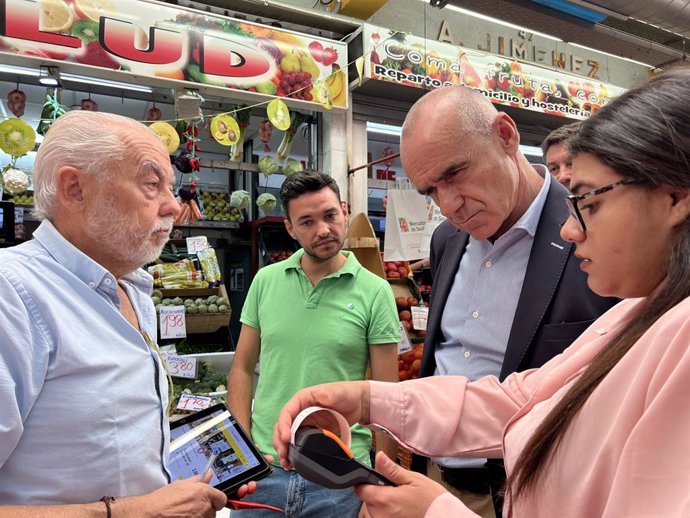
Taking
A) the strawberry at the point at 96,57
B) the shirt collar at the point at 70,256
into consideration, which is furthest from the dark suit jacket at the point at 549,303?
the strawberry at the point at 96,57

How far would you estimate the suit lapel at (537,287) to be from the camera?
1443 millimetres

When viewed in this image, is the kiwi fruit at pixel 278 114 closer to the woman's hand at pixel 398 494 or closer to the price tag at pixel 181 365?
the price tag at pixel 181 365

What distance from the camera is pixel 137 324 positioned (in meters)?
1.59

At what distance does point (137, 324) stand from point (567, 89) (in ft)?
17.9

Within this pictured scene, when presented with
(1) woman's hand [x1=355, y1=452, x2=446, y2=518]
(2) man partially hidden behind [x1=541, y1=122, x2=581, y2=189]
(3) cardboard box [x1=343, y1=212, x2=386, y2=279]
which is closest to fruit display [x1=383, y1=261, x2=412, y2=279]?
(3) cardboard box [x1=343, y1=212, x2=386, y2=279]

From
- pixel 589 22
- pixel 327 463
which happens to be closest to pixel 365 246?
pixel 589 22

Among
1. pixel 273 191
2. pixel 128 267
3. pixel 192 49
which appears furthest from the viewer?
pixel 273 191

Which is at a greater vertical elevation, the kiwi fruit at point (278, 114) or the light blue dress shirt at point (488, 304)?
the kiwi fruit at point (278, 114)

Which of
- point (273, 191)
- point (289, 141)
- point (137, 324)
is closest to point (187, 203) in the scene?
point (289, 141)

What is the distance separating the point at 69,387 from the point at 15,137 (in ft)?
9.37

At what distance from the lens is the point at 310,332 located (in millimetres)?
2102

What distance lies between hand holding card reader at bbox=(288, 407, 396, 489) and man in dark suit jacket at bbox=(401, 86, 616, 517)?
73cm

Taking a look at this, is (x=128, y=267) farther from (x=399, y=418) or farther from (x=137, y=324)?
(x=399, y=418)

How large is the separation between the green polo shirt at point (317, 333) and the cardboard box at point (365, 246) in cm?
146
